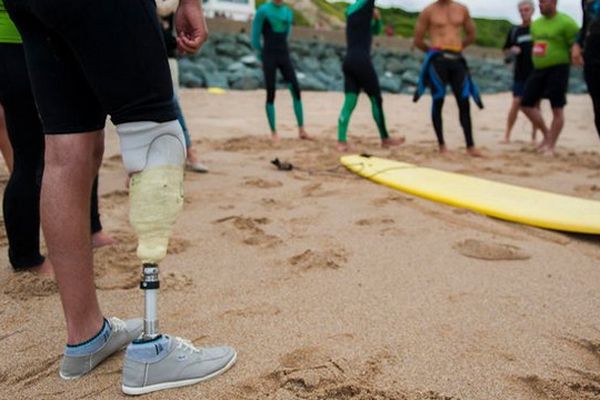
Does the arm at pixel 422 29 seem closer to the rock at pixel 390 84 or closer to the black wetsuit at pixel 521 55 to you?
the black wetsuit at pixel 521 55

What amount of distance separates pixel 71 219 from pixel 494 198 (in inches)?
95.3

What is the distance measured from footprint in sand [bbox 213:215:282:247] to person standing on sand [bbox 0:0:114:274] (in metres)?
0.87

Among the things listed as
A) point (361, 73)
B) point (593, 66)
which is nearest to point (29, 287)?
point (593, 66)

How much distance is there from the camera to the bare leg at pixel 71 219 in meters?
1.25

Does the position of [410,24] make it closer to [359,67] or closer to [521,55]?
[521,55]

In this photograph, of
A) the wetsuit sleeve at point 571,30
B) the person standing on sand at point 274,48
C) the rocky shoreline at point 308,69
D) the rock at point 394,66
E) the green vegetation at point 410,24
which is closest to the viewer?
the wetsuit sleeve at point 571,30

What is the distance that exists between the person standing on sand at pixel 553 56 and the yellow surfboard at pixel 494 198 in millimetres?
2205

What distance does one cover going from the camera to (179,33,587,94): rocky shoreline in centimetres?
1363

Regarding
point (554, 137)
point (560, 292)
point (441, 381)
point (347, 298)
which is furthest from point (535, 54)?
point (441, 381)

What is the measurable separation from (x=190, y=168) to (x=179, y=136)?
2.77 meters

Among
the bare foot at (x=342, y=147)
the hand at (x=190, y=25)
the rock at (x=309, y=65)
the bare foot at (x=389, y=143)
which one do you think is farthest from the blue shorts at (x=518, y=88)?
the rock at (x=309, y=65)

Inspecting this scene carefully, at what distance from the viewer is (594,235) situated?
2.49 m

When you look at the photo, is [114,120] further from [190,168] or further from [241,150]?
[241,150]

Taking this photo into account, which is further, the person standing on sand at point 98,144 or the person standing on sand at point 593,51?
the person standing on sand at point 593,51
